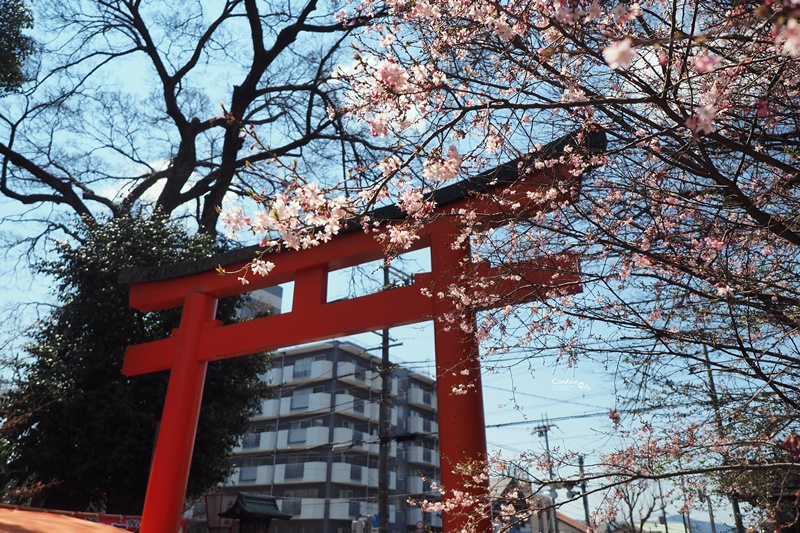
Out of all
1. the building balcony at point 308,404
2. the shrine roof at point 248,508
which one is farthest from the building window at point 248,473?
the shrine roof at point 248,508

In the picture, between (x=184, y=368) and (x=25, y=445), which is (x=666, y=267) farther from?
(x=25, y=445)

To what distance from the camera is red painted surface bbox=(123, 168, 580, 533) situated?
3.74 meters

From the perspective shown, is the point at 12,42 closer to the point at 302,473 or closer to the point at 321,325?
the point at 321,325

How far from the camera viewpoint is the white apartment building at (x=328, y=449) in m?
24.4

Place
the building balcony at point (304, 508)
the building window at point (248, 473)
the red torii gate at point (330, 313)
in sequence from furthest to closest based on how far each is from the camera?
the building window at point (248, 473), the building balcony at point (304, 508), the red torii gate at point (330, 313)

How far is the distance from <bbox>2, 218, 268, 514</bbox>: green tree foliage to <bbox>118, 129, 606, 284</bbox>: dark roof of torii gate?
1.84m

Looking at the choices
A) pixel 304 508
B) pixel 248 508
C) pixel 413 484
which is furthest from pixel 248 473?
pixel 248 508

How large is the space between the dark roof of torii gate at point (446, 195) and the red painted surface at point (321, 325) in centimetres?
9

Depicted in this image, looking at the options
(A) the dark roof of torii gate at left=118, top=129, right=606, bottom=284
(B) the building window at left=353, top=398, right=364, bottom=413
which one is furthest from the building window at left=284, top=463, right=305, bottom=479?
(A) the dark roof of torii gate at left=118, top=129, right=606, bottom=284

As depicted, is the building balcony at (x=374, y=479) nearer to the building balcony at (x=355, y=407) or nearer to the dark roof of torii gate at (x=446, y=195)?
the building balcony at (x=355, y=407)

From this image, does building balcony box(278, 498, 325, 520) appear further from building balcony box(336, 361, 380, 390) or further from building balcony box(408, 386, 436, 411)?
building balcony box(408, 386, 436, 411)

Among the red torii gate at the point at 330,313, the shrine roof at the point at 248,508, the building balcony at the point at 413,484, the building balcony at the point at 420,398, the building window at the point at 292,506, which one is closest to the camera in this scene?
the red torii gate at the point at 330,313

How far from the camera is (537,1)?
2352 millimetres

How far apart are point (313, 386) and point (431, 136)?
25528 mm
